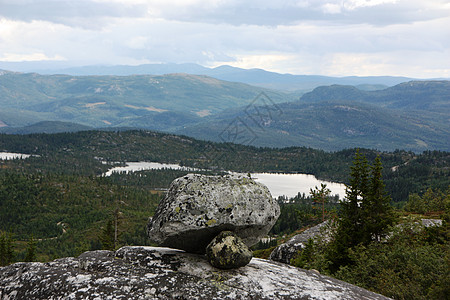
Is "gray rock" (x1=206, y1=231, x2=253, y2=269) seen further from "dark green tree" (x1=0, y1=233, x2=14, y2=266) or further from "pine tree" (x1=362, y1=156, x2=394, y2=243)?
"dark green tree" (x1=0, y1=233, x2=14, y2=266)

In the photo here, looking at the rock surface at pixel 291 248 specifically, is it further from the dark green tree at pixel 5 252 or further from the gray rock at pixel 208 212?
the dark green tree at pixel 5 252

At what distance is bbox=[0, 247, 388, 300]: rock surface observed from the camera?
53.2 ft

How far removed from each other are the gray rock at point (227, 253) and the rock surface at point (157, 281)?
1.44ft

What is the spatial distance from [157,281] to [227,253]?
3.47m

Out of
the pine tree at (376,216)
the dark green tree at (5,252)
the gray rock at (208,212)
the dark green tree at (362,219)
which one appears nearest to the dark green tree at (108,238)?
the dark green tree at (5,252)

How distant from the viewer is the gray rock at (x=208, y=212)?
18.2m

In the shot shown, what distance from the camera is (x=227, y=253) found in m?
17.8

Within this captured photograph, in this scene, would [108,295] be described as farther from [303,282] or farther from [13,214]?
[13,214]

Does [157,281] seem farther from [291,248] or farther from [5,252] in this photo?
[5,252]

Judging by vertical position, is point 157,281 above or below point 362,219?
above

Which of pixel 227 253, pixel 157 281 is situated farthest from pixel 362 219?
pixel 157 281

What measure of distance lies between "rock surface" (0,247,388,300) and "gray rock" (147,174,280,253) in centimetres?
119

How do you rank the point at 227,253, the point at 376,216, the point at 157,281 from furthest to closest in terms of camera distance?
the point at 376,216, the point at 227,253, the point at 157,281

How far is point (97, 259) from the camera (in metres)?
18.8
